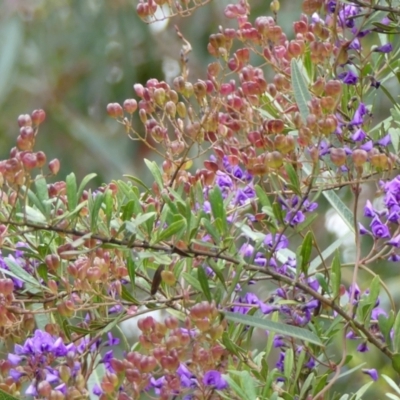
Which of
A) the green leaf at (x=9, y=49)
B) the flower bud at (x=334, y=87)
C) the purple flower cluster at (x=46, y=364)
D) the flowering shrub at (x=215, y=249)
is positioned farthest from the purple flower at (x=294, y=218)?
the green leaf at (x=9, y=49)

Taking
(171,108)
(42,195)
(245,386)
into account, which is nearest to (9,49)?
(171,108)

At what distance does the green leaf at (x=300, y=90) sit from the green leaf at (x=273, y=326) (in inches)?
7.8

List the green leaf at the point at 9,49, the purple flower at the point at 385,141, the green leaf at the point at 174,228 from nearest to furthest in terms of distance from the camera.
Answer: the green leaf at the point at 174,228 → the purple flower at the point at 385,141 → the green leaf at the point at 9,49

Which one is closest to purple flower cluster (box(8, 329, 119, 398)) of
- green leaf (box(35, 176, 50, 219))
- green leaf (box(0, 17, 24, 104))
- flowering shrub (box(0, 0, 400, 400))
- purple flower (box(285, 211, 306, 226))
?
flowering shrub (box(0, 0, 400, 400))

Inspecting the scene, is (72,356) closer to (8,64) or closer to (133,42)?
(8,64)

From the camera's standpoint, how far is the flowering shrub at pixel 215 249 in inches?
26.2

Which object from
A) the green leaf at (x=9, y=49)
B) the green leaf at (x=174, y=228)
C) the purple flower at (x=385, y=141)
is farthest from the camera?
the green leaf at (x=9, y=49)

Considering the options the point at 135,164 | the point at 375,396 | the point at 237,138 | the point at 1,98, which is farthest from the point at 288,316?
the point at 135,164

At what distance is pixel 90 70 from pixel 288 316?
295cm

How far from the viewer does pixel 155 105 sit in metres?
0.84

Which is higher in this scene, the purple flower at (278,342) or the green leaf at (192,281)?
the green leaf at (192,281)

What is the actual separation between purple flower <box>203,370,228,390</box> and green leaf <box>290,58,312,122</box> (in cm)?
25

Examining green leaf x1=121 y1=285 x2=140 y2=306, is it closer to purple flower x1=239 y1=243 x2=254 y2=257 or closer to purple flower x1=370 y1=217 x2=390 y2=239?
purple flower x1=239 y1=243 x2=254 y2=257

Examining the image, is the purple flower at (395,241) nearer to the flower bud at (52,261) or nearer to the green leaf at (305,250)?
the green leaf at (305,250)
